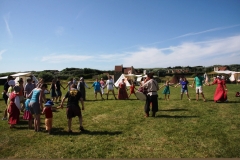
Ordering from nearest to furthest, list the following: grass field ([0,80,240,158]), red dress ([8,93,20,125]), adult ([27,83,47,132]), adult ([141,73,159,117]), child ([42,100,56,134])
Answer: grass field ([0,80,240,158]), child ([42,100,56,134]), adult ([27,83,47,132]), red dress ([8,93,20,125]), adult ([141,73,159,117])

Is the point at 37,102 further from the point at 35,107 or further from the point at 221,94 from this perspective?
the point at 221,94

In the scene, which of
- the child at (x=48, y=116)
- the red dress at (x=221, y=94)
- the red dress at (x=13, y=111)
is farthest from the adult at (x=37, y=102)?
the red dress at (x=221, y=94)

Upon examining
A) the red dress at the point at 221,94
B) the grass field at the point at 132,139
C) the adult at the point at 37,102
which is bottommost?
the grass field at the point at 132,139

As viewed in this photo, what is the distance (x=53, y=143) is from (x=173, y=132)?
3867mm

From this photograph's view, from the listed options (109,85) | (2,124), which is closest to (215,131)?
(2,124)

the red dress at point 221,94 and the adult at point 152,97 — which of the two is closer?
the adult at point 152,97

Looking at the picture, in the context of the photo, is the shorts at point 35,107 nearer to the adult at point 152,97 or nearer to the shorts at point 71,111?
the shorts at point 71,111

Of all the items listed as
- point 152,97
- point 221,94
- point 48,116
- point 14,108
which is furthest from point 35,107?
point 221,94

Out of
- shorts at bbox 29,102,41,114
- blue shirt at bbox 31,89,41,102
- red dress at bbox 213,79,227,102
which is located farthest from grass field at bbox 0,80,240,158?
red dress at bbox 213,79,227,102

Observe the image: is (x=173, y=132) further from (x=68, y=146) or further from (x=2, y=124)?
(x=2, y=124)

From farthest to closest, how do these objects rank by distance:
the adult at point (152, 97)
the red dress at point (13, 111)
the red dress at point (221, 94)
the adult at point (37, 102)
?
1. the red dress at point (221, 94)
2. the adult at point (152, 97)
3. the red dress at point (13, 111)
4. the adult at point (37, 102)

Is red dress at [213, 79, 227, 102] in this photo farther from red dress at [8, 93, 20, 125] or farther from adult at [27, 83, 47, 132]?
red dress at [8, 93, 20, 125]

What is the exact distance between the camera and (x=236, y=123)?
24.9 ft

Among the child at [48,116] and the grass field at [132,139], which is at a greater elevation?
the child at [48,116]
